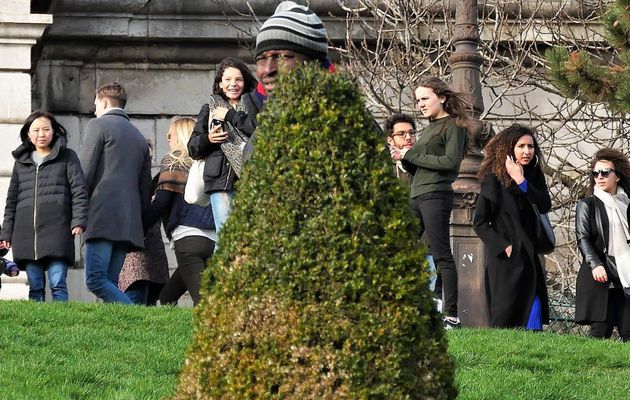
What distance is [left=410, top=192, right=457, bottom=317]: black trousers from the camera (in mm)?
10680

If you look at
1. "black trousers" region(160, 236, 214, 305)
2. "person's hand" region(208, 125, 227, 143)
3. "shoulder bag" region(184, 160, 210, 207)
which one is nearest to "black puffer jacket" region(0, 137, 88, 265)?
"black trousers" region(160, 236, 214, 305)

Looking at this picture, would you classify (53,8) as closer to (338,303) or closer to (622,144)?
(622,144)

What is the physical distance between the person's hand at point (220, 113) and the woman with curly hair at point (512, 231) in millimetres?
2556

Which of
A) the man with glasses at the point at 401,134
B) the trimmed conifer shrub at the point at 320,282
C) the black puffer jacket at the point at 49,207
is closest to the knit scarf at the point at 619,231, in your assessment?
the man with glasses at the point at 401,134

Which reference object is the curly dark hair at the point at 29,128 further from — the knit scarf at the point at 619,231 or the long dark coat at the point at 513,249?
the knit scarf at the point at 619,231

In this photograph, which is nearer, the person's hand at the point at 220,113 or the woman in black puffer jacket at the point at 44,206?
the person's hand at the point at 220,113

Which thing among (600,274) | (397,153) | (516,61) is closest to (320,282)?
(397,153)

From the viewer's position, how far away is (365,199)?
492 centimetres

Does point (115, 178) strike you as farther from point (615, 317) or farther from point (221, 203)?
point (615, 317)

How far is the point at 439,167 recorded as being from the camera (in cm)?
1070

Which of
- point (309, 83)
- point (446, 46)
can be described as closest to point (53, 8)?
point (446, 46)

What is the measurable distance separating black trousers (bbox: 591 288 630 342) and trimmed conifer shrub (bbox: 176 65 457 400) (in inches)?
252

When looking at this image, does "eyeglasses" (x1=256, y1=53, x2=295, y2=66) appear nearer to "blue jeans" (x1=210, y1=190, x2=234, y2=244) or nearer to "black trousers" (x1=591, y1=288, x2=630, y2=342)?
"blue jeans" (x1=210, y1=190, x2=234, y2=244)

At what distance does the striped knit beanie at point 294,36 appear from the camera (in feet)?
21.6
